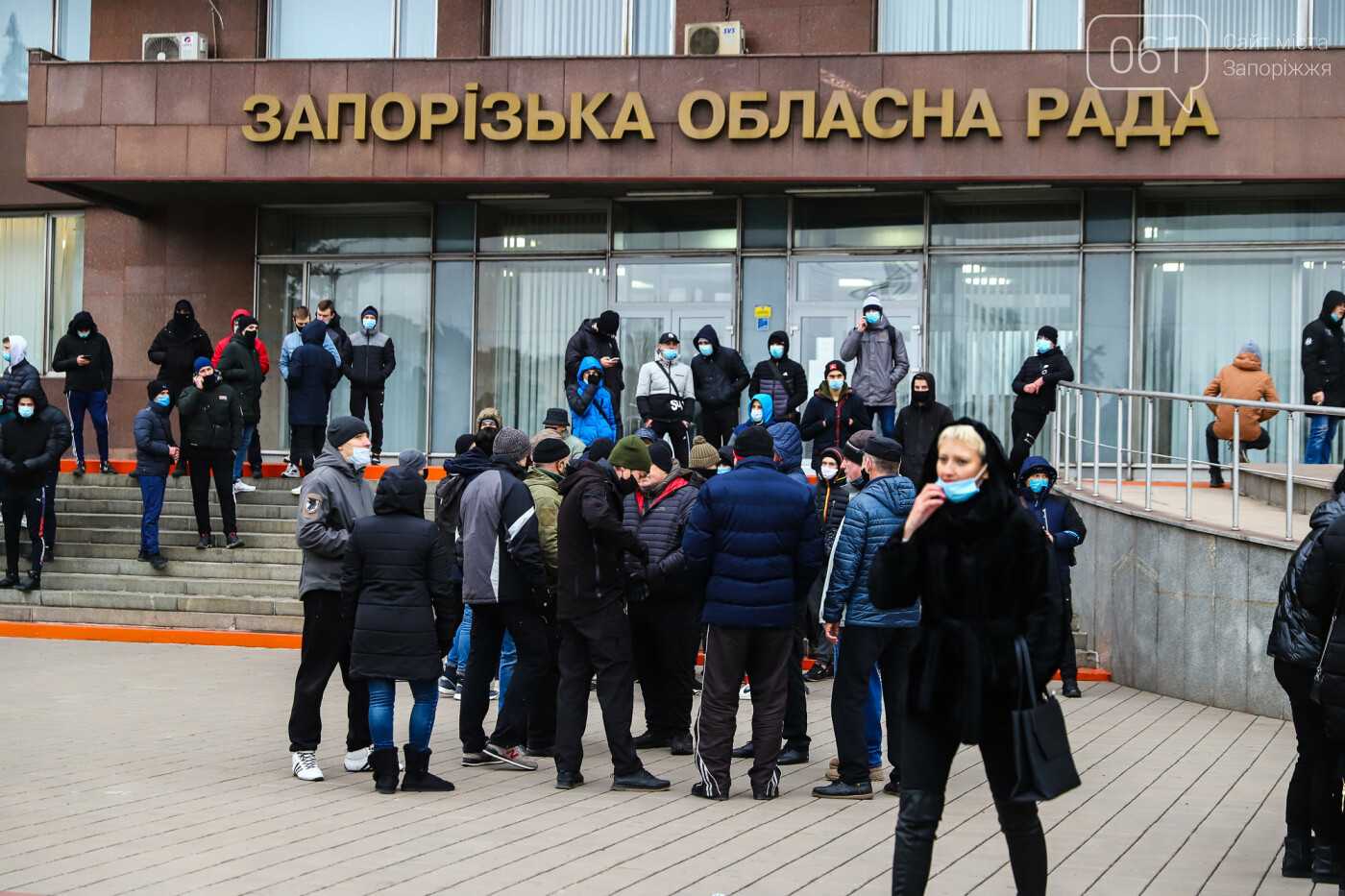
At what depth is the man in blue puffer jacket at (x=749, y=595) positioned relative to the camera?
25.3 feet

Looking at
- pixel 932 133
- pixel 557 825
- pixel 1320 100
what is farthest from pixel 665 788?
pixel 1320 100

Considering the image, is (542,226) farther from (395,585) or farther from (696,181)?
(395,585)

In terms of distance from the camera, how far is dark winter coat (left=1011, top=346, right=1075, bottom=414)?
16453mm

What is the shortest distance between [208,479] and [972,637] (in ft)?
39.4

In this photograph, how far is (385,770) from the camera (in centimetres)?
773

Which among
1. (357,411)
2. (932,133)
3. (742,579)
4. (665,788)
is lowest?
(665,788)

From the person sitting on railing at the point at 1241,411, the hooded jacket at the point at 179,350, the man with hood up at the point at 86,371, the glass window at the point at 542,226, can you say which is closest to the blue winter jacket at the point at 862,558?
the person sitting on railing at the point at 1241,411

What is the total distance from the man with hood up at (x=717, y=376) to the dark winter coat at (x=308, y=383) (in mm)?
4195

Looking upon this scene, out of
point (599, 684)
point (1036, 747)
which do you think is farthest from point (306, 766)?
point (1036, 747)

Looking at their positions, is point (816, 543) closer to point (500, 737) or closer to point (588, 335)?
point (500, 737)

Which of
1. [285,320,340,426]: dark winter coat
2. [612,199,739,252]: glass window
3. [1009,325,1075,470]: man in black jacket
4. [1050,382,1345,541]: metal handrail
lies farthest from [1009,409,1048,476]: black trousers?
[285,320,340,426]: dark winter coat

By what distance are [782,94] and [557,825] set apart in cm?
1341

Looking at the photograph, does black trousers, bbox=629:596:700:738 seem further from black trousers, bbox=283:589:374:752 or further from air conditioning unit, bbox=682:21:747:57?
air conditioning unit, bbox=682:21:747:57

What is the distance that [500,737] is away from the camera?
8633mm
